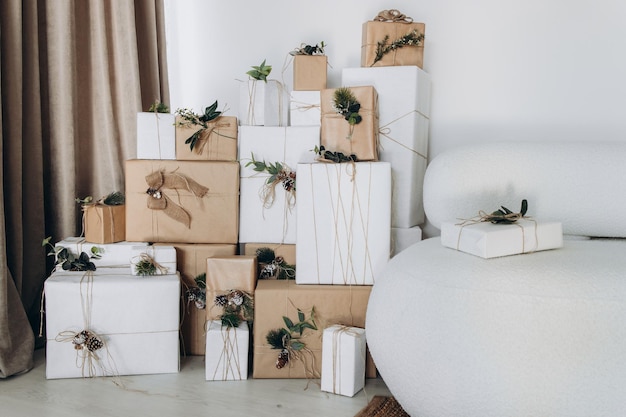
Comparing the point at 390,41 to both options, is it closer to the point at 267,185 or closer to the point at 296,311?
the point at 267,185

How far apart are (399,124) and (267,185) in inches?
19.0

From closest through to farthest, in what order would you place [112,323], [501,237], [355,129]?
[501,237], [112,323], [355,129]

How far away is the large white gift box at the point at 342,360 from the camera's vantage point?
157 centimetres

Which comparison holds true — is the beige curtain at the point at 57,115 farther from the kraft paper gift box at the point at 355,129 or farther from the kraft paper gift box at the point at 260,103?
the kraft paper gift box at the point at 355,129

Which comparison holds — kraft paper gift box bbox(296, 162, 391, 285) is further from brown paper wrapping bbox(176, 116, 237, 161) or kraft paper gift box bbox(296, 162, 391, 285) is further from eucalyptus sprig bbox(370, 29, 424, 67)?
eucalyptus sprig bbox(370, 29, 424, 67)

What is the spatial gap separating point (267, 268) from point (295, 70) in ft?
2.25

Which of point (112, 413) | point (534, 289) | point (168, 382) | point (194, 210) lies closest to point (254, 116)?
point (194, 210)

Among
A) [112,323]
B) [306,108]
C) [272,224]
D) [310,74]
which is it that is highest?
[310,74]

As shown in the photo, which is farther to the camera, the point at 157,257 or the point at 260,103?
the point at 260,103

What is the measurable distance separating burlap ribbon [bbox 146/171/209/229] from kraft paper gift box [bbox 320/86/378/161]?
45 cm

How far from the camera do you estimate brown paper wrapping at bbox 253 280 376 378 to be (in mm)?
1686

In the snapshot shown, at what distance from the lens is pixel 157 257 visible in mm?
1758

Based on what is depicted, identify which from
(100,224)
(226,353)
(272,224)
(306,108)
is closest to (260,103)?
(306,108)

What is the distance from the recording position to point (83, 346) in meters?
1.64
